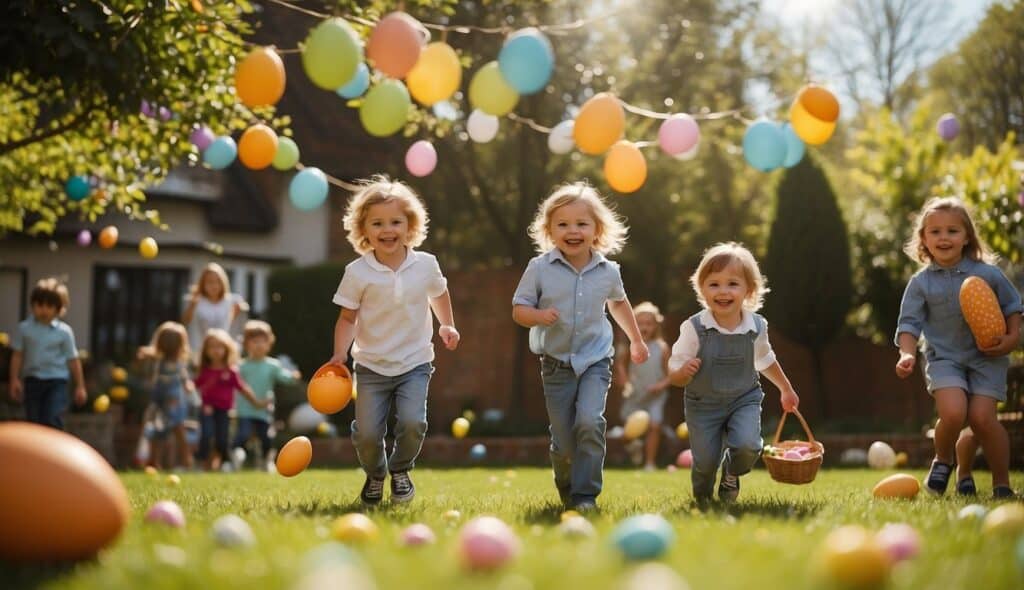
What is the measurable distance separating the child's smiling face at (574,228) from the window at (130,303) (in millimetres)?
14526

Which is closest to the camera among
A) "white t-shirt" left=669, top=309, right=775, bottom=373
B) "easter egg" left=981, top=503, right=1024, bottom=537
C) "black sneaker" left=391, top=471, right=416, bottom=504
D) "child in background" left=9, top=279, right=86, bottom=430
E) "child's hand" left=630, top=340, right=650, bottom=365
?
"easter egg" left=981, top=503, right=1024, bottom=537

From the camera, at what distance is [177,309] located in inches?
768

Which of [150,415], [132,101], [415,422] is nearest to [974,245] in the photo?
[415,422]

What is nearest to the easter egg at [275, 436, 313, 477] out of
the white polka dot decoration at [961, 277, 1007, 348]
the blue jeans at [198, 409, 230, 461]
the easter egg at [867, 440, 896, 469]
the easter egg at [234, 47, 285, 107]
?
the easter egg at [234, 47, 285, 107]

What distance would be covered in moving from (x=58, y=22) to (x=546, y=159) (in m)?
10.3

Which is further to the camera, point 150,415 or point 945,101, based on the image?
point 945,101

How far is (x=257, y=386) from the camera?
10.8 metres

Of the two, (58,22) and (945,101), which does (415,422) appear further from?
(945,101)

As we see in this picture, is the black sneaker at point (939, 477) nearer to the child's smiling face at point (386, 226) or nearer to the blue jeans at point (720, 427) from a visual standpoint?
the blue jeans at point (720, 427)

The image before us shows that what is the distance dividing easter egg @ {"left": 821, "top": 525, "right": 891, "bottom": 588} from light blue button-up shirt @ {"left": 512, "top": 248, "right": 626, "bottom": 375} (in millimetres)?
2806

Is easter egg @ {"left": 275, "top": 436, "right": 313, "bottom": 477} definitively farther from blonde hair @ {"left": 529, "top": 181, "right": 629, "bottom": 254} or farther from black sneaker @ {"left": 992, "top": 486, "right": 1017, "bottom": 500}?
black sneaker @ {"left": 992, "top": 486, "right": 1017, "bottom": 500}

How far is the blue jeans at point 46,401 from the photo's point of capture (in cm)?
934

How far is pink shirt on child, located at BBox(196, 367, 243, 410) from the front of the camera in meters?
10.4

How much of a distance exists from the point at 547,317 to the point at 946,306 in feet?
7.87
